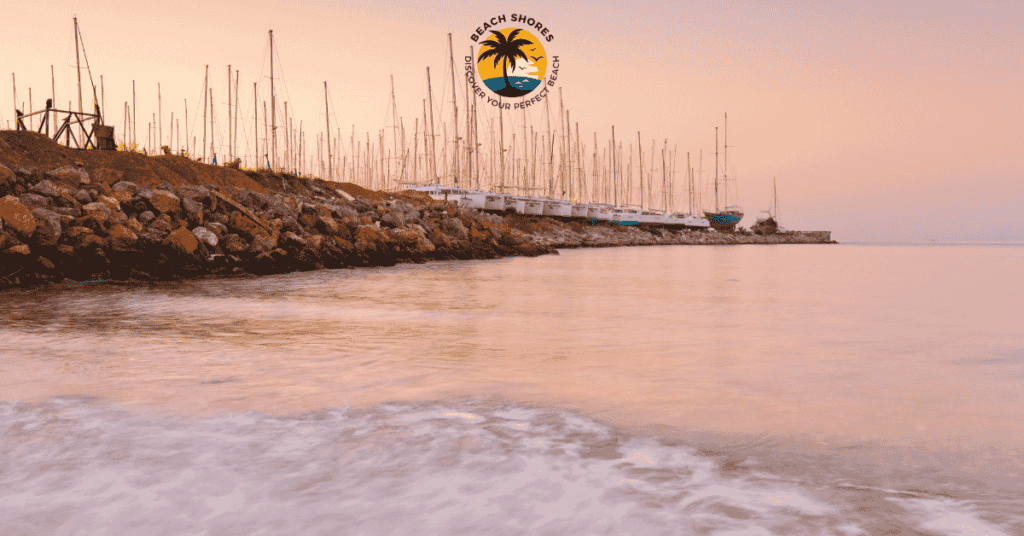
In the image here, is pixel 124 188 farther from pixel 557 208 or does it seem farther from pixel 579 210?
pixel 579 210

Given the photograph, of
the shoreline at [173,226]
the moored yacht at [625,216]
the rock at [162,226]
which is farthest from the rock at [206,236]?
the moored yacht at [625,216]

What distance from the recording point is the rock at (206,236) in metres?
20.3

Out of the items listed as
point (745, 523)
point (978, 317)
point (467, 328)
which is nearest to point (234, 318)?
point (467, 328)

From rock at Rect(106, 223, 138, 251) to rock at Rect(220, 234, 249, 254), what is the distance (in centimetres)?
308

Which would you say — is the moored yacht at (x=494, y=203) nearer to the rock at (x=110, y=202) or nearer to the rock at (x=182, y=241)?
the rock at (x=182, y=241)

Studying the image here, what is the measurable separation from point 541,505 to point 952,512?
2260mm

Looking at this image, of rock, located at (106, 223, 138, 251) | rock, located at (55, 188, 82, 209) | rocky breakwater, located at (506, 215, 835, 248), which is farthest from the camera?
rocky breakwater, located at (506, 215, 835, 248)

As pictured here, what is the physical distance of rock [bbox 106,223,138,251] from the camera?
1780 centimetres

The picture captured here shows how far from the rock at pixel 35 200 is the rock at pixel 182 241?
321 cm

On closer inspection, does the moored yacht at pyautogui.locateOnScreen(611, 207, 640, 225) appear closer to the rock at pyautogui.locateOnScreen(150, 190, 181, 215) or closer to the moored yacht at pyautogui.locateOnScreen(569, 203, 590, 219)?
the moored yacht at pyautogui.locateOnScreen(569, 203, 590, 219)

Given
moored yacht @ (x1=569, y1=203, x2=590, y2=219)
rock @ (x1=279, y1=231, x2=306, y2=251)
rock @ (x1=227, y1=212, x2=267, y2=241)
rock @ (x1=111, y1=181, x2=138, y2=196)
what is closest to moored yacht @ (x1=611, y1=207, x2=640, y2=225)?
moored yacht @ (x1=569, y1=203, x2=590, y2=219)

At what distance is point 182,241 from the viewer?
19.3 meters

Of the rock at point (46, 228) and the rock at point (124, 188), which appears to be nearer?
the rock at point (46, 228)

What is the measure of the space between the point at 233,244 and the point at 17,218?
20.2ft
